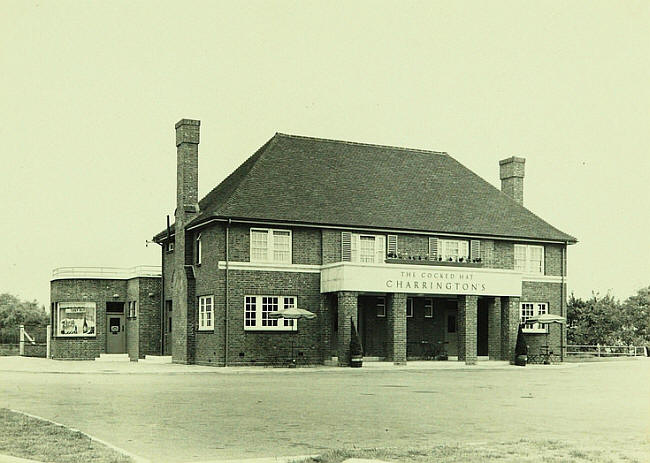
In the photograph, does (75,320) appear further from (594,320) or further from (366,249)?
(594,320)

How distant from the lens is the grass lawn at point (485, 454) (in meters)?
11.0

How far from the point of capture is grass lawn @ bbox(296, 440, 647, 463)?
36.1 ft

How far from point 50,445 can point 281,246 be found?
26.5 metres

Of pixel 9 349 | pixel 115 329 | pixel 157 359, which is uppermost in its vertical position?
pixel 115 329

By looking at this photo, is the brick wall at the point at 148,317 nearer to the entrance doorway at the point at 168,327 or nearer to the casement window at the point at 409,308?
the entrance doorway at the point at 168,327

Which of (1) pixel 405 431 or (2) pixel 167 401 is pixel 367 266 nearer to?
(2) pixel 167 401

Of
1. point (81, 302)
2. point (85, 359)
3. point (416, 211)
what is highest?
point (416, 211)

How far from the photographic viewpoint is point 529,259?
145 feet

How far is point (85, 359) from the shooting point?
45.0 m

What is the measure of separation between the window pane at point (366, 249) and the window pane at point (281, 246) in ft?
11.7

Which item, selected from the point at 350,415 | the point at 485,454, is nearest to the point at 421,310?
the point at 350,415

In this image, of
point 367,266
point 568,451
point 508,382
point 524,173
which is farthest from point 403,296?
point 568,451

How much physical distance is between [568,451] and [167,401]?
9.93m

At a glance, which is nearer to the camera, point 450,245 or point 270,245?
point 270,245
